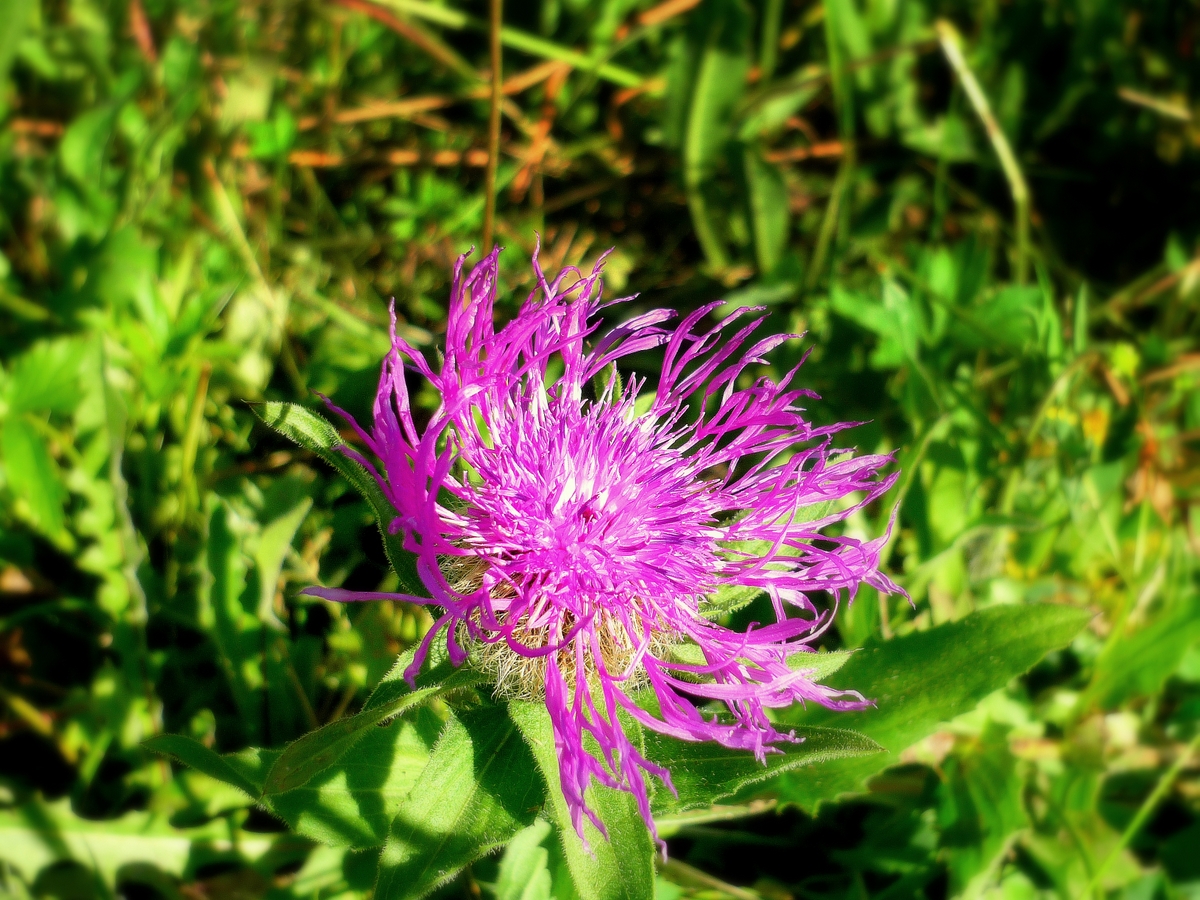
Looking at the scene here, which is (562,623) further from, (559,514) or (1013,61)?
(1013,61)

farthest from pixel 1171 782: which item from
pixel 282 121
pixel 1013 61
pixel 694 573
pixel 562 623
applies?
pixel 282 121

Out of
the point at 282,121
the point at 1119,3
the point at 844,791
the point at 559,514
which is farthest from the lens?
the point at 1119,3

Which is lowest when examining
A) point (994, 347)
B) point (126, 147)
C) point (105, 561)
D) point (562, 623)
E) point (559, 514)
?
point (105, 561)

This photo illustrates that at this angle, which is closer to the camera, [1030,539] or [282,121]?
[1030,539]

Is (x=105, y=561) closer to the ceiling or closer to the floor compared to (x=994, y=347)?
closer to the floor

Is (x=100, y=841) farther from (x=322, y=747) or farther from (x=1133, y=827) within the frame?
(x=1133, y=827)

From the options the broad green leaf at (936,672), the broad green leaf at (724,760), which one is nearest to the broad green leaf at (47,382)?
the broad green leaf at (724,760)

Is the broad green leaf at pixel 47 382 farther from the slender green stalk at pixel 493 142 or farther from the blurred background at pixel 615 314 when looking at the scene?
the slender green stalk at pixel 493 142
